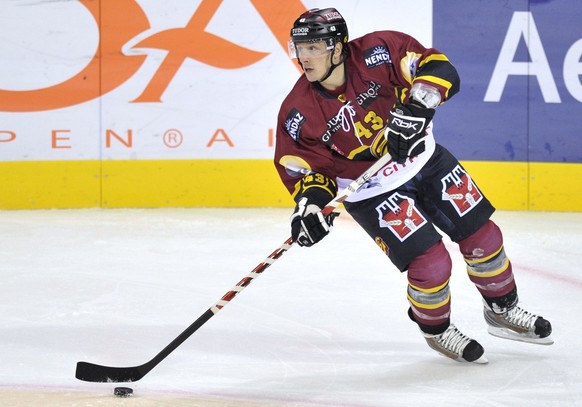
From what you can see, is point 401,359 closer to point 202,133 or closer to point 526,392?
point 526,392

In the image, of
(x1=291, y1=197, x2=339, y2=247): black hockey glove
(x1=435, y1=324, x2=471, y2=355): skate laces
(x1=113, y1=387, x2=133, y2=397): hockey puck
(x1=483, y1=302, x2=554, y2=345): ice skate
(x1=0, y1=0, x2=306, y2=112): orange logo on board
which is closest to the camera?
(x1=113, y1=387, x2=133, y2=397): hockey puck

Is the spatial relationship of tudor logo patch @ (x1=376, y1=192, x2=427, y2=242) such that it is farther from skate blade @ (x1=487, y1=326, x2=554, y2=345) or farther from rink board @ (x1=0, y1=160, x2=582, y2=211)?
rink board @ (x1=0, y1=160, x2=582, y2=211)

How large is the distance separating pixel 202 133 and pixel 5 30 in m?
1.20

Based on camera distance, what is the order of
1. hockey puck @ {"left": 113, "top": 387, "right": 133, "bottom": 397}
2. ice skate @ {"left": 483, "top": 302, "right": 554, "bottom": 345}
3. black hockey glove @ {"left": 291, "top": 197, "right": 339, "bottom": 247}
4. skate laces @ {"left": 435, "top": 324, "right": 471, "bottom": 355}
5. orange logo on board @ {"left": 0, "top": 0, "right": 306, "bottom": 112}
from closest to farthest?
hockey puck @ {"left": 113, "top": 387, "right": 133, "bottom": 397} → black hockey glove @ {"left": 291, "top": 197, "right": 339, "bottom": 247} → skate laces @ {"left": 435, "top": 324, "right": 471, "bottom": 355} → ice skate @ {"left": 483, "top": 302, "right": 554, "bottom": 345} → orange logo on board @ {"left": 0, "top": 0, "right": 306, "bottom": 112}

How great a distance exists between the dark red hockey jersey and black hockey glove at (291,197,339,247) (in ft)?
0.59

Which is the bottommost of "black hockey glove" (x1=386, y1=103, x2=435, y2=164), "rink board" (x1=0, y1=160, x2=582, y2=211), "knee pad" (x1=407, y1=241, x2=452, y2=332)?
"rink board" (x1=0, y1=160, x2=582, y2=211)

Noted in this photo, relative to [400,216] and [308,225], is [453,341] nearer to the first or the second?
[400,216]

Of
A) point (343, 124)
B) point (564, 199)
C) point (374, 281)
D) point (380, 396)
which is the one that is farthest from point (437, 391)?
point (564, 199)

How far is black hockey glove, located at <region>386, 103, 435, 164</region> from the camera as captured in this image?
279 centimetres

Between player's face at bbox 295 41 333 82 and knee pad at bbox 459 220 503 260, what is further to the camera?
knee pad at bbox 459 220 503 260

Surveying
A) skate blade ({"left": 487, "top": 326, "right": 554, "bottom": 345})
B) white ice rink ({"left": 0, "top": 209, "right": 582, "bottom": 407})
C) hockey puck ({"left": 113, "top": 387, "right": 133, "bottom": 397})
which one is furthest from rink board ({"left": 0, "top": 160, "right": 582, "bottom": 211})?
hockey puck ({"left": 113, "top": 387, "right": 133, "bottom": 397})

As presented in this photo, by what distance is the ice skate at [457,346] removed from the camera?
2.97 meters

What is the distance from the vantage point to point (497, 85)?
571cm

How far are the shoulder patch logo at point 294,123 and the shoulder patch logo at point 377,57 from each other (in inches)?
9.7
